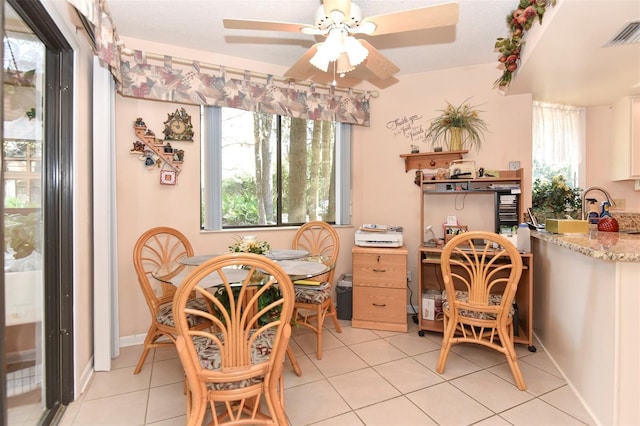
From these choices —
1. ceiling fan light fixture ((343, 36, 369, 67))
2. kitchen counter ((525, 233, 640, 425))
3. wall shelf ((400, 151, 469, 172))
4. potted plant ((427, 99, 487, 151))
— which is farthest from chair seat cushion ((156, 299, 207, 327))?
potted plant ((427, 99, 487, 151))

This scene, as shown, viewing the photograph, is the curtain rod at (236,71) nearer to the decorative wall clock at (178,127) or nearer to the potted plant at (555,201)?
the decorative wall clock at (178,127)

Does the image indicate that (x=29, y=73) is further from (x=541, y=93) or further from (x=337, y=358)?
(x=541, y=93)

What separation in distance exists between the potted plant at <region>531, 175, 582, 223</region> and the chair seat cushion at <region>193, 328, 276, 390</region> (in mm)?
2880

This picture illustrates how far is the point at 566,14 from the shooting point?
174cm

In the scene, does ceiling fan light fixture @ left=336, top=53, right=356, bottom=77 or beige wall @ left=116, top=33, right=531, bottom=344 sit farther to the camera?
beige wall @ left=116, top=33, right=531, bottom=344

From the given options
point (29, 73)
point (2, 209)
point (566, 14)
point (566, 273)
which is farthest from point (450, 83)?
point (2, 209)

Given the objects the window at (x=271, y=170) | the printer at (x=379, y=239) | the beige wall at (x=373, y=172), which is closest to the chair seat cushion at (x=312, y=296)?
the printer at (x=379, y=239)

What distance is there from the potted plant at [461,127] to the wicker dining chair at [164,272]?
2.54 metres

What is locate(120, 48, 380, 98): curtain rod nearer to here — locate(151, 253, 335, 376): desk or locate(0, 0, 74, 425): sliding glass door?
locate(0, 0, 74, 425): sliding glass door

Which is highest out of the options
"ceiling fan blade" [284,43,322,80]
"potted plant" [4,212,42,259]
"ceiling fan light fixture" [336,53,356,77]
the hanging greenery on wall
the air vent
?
the hanging greenery on wall

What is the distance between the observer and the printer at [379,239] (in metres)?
2.90

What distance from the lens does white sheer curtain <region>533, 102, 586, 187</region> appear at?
11.1 feet

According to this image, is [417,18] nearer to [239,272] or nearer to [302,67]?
[302,67]

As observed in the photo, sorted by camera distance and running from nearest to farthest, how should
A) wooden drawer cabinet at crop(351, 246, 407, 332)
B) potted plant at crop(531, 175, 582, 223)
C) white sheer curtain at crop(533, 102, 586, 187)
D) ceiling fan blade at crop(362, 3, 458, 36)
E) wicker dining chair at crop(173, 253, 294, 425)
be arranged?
wicker dining chair at crop(173, 253, 294, 425) < ceiling fan blade at crop(362, 3, 458, 36) < wooden drawer cabinet at crop(351, 246, 407, 332) < potted plant at crop(531, 175, 582, 223) < white sheer curtain at crop(533, 102, 586, 187)
